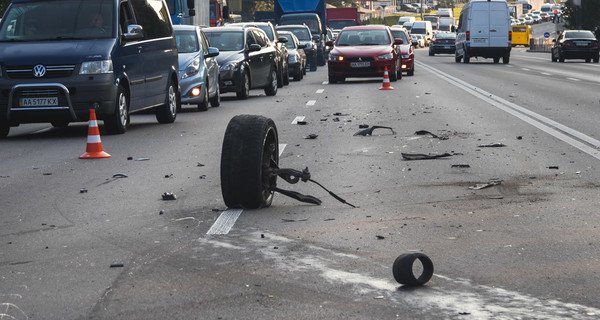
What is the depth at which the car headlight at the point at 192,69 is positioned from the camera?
2100 centimetres

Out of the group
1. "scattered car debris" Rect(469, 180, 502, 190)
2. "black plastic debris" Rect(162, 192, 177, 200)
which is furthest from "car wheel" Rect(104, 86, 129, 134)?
"scattered car debris" Rect(469, 180, 502, 190)

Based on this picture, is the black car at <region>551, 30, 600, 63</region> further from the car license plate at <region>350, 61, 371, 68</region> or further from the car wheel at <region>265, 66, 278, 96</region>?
the car wheel at <region>265, 66, 278, 96</region>

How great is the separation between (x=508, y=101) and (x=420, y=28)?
265ft

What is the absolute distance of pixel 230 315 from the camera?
17.7ft

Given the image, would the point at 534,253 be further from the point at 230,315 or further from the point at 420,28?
the point at 420,28

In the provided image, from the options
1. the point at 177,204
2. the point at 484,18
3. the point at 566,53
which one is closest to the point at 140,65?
the point at 177,204

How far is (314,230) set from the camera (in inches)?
308

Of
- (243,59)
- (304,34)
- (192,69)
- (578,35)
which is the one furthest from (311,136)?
(578,35)

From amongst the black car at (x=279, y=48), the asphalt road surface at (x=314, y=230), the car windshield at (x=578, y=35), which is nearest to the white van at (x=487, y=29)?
the car windshield at (x=578, y=35)

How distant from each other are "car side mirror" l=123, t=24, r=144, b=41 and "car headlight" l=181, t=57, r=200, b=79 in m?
4.32

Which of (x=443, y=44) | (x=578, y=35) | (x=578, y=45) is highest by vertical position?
(x=578, y=35)

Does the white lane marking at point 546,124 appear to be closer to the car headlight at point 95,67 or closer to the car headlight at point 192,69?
the car headlight at point 192,69

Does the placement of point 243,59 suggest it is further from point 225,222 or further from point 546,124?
point 225,222

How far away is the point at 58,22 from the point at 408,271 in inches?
455
